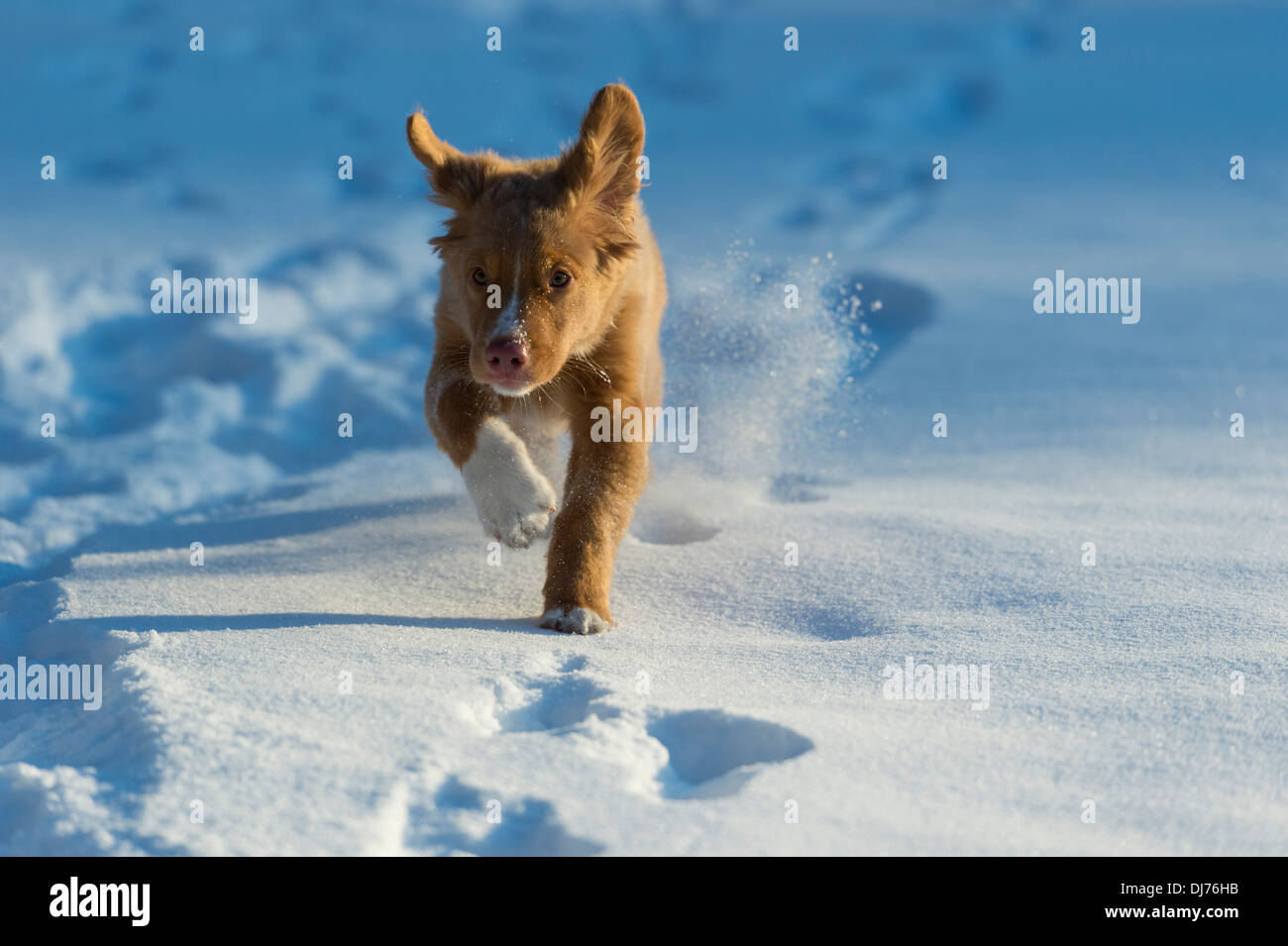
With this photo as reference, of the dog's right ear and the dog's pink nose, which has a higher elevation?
the dog's right ear

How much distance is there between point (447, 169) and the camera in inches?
194

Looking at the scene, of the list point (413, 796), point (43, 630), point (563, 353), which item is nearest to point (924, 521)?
point (563, 353)

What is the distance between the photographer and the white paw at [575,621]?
4.37 m

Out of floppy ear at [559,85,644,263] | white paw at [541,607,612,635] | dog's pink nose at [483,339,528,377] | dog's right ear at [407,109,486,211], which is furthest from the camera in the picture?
dog's right ear at [407,109,486,211]

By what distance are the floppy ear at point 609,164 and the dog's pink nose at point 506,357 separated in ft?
2.64

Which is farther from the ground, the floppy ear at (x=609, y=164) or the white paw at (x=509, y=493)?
the floppy ear at (x=609, y=164)

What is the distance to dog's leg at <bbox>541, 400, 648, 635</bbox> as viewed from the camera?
14.7 feet

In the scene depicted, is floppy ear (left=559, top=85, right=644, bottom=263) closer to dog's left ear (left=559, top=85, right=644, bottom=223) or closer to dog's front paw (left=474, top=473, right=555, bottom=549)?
dog's left ear (left=559, top=85, right=644, bottom=223)

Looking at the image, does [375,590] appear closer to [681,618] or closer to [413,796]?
[681,618]

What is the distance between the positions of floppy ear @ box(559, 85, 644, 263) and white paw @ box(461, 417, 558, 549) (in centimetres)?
94

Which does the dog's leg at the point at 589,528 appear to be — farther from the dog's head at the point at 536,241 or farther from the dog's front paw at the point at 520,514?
the dog's head at the point at 536,241

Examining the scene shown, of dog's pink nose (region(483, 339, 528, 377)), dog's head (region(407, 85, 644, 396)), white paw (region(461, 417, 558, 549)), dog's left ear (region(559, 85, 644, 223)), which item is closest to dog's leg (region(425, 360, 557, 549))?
white paw (region(461, 417, 558, 549))

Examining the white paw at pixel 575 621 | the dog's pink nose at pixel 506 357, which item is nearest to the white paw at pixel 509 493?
the white paw at pixel 575 621

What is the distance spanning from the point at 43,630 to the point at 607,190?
2823 mm
